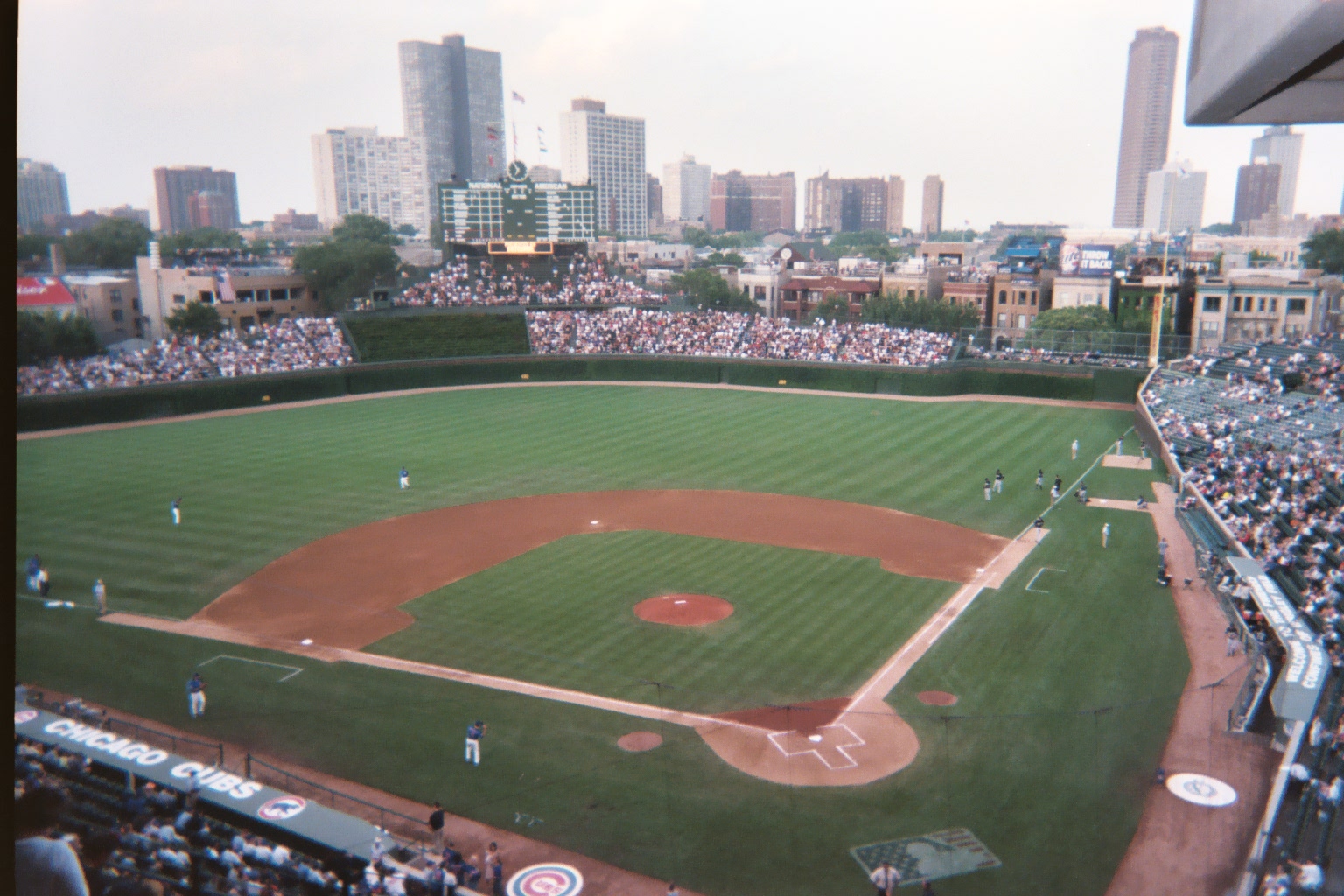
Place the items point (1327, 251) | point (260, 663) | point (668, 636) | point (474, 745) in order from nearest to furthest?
point (474, 745), point (260, 663), point (668, 636), point (1327, 251)

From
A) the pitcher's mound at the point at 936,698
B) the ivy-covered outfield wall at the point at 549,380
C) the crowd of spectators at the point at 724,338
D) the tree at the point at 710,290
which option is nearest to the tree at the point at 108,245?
the ivy-covered outfield wall at the point at 549,380

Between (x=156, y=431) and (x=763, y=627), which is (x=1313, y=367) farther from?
(x=156, y=431)

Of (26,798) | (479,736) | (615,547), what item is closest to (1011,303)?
(615,547)

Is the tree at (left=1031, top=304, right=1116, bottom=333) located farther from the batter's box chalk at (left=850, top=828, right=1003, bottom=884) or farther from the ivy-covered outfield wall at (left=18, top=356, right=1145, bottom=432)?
the batter's box chalk at (left=850, top=828, right=1003, bottom=884)

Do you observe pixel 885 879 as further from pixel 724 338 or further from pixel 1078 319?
pixel 1078 319

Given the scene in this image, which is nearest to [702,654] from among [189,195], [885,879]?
[885,879]
